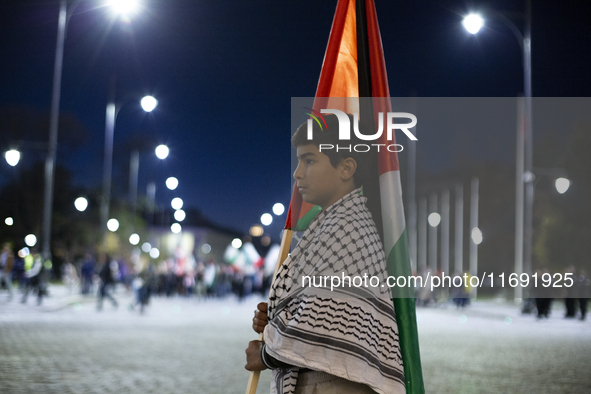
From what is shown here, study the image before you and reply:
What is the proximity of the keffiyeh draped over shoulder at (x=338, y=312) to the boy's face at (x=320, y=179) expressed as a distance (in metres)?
0.06

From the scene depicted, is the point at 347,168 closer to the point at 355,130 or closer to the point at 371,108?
the point at 355,130

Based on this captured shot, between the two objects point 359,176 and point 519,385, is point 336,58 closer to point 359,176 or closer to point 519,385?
point 359,176

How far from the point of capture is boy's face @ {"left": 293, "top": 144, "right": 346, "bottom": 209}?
2521 millimetres

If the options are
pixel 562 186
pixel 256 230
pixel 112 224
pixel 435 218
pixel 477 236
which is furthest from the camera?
pixel 256 230

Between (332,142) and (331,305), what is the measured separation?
64 cm

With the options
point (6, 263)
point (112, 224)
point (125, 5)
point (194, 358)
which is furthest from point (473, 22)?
point (112, 224)

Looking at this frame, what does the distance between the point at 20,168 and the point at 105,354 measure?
46778 millimetres

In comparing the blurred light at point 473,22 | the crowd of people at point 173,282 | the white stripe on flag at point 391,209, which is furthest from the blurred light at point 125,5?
the white stripe on flag at point 391,209

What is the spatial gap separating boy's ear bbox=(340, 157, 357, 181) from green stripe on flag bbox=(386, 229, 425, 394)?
38 centimetres

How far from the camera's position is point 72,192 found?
61.7 metres

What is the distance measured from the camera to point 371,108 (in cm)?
297

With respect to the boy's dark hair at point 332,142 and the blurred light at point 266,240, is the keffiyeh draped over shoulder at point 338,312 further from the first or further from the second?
the blurred light at point 266,240

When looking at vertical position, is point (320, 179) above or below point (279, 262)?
above

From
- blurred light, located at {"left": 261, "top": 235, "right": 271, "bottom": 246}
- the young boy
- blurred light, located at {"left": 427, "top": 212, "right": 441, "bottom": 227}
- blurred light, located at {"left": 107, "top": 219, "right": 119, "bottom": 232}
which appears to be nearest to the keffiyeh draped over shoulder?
the young boy
